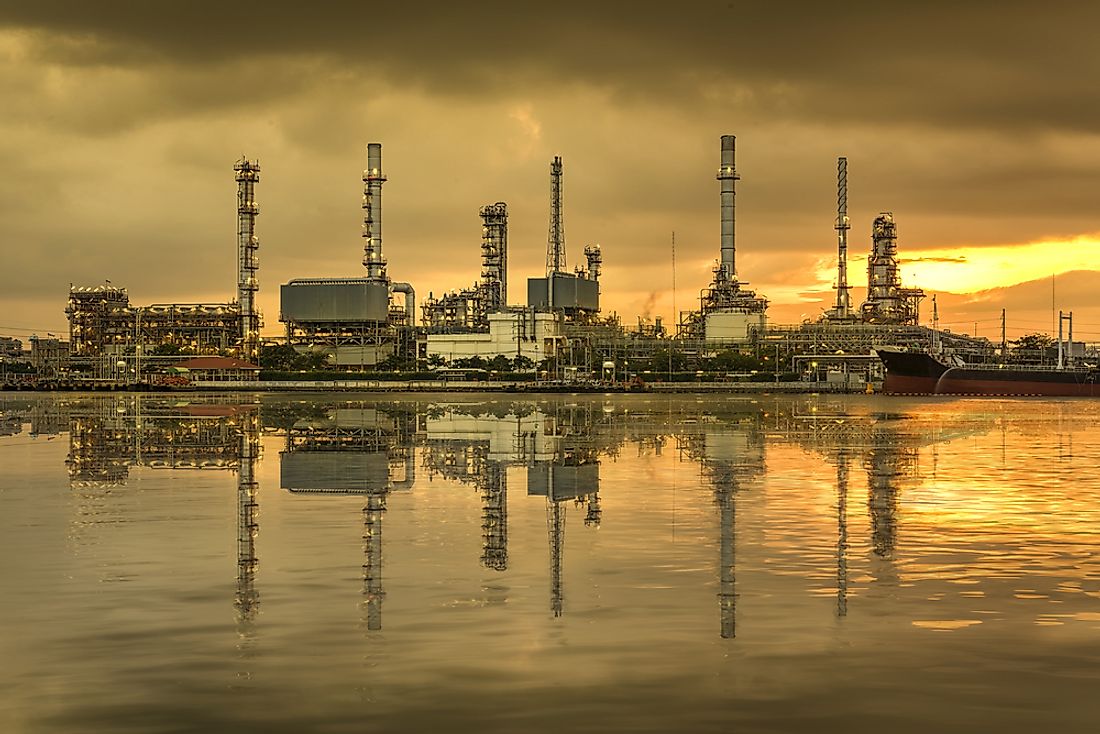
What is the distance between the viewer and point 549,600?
14.4 metres

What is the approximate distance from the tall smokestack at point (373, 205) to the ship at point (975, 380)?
69739 mm

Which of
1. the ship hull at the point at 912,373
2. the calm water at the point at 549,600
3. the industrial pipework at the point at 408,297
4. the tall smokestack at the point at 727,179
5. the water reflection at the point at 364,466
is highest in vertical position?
the tall smokestack at the point at 727,179

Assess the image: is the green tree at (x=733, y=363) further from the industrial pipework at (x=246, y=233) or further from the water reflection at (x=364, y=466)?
the water reflection at (x=364, y=466)


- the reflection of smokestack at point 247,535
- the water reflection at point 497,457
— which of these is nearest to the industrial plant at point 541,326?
the water reflection at point 497,457

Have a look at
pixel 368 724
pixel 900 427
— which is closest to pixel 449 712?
pixel 368 724

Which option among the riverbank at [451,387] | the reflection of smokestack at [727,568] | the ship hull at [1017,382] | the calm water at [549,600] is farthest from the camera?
the riverbank at [451,387]

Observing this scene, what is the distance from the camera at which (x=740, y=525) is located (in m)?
20.8

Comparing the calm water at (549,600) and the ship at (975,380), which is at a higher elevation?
the ship at (975,380)

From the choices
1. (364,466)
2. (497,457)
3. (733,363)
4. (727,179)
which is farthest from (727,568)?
(733,363)

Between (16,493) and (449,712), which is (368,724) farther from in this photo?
(16,493)

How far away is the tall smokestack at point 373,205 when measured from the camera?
6752 inches

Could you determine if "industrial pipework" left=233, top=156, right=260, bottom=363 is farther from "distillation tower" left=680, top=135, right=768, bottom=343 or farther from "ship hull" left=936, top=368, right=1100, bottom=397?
"ship hull" left=936, top=368, right=1100, bottom=397

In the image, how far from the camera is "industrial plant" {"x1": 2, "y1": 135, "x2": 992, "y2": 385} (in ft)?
578

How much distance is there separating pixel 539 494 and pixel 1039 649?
15.0 metres
